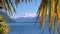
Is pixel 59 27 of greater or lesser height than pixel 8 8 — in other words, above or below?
below

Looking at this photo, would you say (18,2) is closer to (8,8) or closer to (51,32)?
(8,8)

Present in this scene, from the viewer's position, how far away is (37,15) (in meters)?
1.74

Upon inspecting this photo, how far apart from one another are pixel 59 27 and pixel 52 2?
256 mm

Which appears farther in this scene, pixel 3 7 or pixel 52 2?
pixel 3 7

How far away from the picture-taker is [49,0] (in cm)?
171

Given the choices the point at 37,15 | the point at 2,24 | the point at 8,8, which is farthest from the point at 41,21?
the point at 2,24

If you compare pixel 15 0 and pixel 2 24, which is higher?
pixel 15 0

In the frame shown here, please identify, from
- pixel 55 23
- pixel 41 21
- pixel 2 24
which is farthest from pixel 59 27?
pixel 2 24

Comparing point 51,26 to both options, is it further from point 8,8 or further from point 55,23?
point 8,8

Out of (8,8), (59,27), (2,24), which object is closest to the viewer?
(59,27)

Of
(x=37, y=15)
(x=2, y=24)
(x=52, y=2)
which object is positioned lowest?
(x=2, y=24)

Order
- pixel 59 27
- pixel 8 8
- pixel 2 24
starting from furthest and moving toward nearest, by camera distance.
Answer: pixel 2 24
pixel 8 8
pixel 59 27

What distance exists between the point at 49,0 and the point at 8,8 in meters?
0.70

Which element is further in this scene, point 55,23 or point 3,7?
point 3,7
